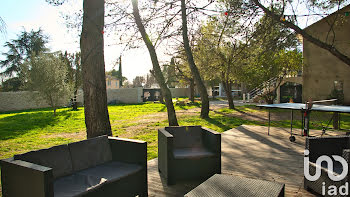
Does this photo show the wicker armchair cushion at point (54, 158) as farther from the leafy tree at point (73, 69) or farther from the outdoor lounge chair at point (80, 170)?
the leafy tree at point (73, 69)

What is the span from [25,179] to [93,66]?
2442 millimetres

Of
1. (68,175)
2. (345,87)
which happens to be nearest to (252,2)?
(68,175)

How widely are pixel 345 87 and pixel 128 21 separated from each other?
14667mm

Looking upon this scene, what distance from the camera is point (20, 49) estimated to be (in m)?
28.8

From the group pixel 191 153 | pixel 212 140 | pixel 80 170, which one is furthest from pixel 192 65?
pixel 80 170

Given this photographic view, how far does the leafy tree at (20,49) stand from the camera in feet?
92.2

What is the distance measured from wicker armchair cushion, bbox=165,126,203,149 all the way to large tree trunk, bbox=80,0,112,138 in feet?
4.36

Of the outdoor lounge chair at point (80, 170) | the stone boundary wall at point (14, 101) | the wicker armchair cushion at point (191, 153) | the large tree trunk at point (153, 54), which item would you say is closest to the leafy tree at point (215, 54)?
the large tree trunk at point (153, 54)

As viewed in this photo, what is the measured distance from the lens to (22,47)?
28.8m

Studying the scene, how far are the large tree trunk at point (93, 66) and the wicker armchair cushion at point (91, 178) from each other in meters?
1.43

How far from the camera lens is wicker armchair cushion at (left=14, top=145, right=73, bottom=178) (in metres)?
2.19

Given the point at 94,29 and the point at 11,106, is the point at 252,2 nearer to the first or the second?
the point at 94,29

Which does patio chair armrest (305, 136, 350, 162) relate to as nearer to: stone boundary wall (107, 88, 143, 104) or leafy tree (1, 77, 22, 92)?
stone boundary wall (107, 88, 143, 104)

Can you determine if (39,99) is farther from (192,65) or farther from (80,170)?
(80,170)
